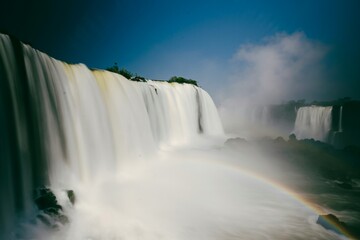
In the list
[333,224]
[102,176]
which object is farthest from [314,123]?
[102,176]

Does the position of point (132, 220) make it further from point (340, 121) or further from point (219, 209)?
point (340, 121)

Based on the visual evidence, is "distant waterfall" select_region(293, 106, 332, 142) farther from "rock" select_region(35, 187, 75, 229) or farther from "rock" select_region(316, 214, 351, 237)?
"rock" select_region(35, 187, 75, 229)

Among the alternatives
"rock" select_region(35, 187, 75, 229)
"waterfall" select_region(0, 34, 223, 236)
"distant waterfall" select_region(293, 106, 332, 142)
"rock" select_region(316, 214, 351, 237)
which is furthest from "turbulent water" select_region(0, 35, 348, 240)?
"distant waterfall" select_region(293, 106, 332, 142)

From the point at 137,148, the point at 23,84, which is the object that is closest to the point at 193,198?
Answer: the point at 137,148

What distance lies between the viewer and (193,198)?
885cm

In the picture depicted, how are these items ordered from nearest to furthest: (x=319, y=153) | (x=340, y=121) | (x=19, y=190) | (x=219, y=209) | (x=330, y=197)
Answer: (x=19, y=190)
(x=219, y=209)
(x=330, y=197)
(x=319, y=153)
(x=340, y=121)

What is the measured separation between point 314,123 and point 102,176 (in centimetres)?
2809

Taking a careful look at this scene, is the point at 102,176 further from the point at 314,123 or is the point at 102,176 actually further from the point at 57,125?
the point at 314,123

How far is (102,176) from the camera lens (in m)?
8.66

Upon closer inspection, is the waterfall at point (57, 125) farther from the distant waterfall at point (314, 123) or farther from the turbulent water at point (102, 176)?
the distant waterfall at point (314, 123)

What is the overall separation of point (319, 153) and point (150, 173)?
9.76 meters

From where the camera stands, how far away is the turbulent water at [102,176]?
5691 mm

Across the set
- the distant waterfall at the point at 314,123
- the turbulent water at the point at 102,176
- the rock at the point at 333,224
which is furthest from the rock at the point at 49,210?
the distant waterfall at the point at 314,123

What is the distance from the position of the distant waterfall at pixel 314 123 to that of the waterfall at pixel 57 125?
22.7 metres
